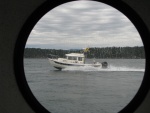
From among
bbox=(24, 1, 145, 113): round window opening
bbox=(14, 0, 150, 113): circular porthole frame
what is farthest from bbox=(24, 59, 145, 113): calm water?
bbox=(14, 0, 150, 113): circular porthole frame

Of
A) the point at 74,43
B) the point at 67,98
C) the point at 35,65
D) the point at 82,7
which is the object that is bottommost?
the point at 67,98

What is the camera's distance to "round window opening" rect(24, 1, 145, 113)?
1035 inches

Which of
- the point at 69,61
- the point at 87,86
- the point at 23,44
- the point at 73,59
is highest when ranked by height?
the point at 23,44

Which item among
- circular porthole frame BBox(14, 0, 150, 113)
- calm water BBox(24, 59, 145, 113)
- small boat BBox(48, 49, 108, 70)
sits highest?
circular porthole frame BBox(14, 0, 150, 113)

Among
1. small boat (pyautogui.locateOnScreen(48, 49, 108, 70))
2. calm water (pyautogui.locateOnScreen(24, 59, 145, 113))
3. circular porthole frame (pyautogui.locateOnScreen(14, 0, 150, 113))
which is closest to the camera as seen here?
circular porthole frame (pyautogui.locateOnScreen(14, 0, 150, 113))

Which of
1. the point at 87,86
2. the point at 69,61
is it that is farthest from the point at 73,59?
the point at 87,86

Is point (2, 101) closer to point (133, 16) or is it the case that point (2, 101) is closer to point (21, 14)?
point (21, 14)

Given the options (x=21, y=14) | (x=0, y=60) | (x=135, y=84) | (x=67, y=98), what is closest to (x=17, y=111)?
(x=0, y=60)

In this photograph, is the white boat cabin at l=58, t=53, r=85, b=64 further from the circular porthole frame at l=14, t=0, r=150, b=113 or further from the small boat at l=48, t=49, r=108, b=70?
the circular porthole frame at l=14, t=0, r=150, b=113

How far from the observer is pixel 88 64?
24.6 metres

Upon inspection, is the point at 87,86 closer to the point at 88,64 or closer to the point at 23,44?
the point at 88,64

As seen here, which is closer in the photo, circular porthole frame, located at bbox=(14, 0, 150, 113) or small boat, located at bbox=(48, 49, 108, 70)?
circular porthole frame, located at bbox=(14, 0, 150, 113)

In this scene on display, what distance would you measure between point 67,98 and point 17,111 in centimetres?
2602

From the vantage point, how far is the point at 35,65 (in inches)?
1470
